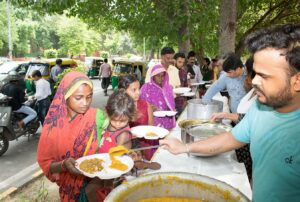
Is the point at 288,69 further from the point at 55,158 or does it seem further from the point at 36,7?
the point at 36,7

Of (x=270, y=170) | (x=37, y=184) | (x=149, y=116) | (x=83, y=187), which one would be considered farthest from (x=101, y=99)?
(x=270, y=170)

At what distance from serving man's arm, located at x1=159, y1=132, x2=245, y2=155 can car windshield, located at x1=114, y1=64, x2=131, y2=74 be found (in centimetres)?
1134

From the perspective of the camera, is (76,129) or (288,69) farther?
(76,129)

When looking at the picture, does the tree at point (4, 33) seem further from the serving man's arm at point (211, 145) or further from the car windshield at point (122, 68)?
the serving man's arm at point (211, 145)

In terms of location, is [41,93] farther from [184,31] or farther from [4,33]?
[4,33]

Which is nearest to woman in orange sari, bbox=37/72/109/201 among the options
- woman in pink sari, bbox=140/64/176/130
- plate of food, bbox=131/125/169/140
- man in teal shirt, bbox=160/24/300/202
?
plate of food, bbox=131/125/169/140

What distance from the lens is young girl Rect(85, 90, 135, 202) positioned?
220cm

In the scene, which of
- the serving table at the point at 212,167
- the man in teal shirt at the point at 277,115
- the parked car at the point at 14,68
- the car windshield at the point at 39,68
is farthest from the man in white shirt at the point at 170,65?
the parked car at the point at 14,68

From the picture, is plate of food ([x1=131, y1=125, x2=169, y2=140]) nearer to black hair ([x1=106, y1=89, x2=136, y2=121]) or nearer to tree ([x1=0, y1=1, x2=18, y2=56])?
black hair ([x1=106, y1=89, x2=136, y2=121])

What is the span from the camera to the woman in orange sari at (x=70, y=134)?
216 centimetres

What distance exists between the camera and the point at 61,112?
2.20 m

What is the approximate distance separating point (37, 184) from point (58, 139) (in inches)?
90.0

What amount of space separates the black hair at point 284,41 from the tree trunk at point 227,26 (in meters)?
5.69

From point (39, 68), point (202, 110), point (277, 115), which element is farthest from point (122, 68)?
point (277, 115)
